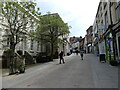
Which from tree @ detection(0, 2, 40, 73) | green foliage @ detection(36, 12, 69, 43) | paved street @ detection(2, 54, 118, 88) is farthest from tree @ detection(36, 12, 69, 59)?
paved street @ detection(2, 54, 118, 88)

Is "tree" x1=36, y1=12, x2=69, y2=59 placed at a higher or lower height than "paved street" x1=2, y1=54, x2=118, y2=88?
higher

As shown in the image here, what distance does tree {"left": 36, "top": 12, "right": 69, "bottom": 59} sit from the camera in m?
21.9

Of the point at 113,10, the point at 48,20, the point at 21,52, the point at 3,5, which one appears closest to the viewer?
the point at 3,5

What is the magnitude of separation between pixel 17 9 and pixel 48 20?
11868 mm

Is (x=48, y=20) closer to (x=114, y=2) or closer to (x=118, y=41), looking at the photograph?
(x=114, y=2)

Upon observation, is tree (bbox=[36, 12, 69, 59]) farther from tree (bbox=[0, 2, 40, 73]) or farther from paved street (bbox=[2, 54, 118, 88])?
paved street (bbox=[2, 54, 118, 88])

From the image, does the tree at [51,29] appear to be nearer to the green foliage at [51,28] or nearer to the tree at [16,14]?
the green foliage at [51,28]

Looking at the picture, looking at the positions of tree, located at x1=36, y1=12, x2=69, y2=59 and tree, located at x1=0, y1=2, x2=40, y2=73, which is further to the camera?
tree, located at x1=36, y1=12, x2=69, y2=59

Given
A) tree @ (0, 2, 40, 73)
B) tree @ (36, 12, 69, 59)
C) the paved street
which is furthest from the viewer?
tree @ (36, 12, 69, 59)

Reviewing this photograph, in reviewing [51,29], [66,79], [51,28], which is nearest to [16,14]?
[66,79]

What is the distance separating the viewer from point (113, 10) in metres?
13.9

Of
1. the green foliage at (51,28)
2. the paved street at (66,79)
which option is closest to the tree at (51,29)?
the green foliage at (51,28)

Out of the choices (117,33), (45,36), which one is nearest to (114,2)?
(117,33)

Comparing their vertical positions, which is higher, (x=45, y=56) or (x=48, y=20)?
(x=48, y=20)
